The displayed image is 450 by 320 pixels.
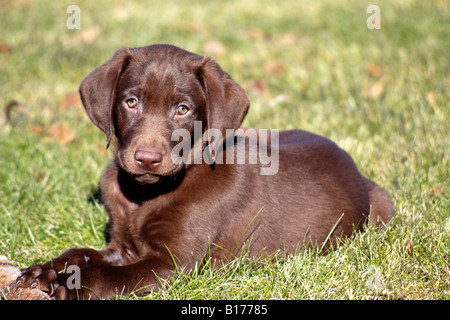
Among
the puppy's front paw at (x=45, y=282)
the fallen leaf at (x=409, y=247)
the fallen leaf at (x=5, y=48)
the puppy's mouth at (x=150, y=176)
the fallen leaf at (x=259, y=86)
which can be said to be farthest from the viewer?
the fallen leaf at (x=5, y=48)

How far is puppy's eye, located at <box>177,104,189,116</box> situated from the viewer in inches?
140

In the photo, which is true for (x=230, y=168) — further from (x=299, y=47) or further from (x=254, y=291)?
(x=299, y=47)

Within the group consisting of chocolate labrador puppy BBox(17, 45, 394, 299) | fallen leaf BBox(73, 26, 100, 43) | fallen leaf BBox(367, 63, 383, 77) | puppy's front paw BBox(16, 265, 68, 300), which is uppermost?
fallen leaf BBox(73, 26, 100, 43)

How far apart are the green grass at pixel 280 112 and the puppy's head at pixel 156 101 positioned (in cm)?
75

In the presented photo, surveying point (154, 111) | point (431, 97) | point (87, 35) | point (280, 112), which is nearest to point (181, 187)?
point (154, 111)

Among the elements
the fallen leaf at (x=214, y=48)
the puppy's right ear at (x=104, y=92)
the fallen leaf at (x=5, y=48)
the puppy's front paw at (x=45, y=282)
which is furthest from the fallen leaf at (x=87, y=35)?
the puppy's front paw at (x=45, y=282)

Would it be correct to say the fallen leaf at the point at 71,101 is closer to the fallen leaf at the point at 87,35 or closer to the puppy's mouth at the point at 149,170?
the fallen leaf at the point at 87,35

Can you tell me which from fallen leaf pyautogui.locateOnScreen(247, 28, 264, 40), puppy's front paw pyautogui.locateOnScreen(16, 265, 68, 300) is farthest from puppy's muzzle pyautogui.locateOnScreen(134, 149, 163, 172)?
fallen leaf pyautogui.locateOnScreen(247, 28, 264, 40)

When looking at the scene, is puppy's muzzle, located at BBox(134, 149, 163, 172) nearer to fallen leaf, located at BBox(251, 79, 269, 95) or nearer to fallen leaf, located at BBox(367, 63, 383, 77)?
fallen leaf, located at BBox(251, 79, 269, 95)

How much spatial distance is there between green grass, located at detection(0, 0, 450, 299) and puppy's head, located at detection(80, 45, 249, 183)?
2.45 feet

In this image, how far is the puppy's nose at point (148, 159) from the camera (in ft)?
10.9

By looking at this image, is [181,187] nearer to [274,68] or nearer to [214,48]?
[274,68]

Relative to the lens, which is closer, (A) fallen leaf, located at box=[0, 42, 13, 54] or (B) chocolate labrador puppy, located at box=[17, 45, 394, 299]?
(B) chocolate labrador puppy, located at box=[17, 45, 394, 299]

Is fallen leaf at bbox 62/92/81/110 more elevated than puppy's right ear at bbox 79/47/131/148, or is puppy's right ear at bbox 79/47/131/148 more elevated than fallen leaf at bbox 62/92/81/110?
puppy's right ear at bbox 79/47/131/148
